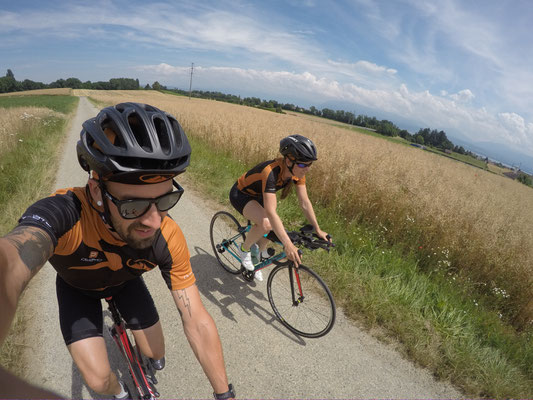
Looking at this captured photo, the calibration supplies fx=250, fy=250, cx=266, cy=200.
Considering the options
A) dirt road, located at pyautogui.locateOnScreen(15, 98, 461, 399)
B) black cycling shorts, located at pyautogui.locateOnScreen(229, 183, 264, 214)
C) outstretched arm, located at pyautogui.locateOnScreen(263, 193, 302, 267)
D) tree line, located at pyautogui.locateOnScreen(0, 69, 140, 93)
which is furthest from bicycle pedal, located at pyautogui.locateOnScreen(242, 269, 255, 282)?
tree line, located at pyautogui.locateOnScreen(0, 69, 140, 93)

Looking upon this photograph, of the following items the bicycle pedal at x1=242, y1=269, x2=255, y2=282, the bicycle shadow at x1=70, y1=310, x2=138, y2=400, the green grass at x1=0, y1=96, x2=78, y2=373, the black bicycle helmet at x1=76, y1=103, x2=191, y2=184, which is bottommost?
the green grass at x1=0, y1=96, x2=78, y2=373

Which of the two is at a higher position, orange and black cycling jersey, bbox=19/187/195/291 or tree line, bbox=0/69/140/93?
orange and black cycling jersey, bbox=19/187/195/291

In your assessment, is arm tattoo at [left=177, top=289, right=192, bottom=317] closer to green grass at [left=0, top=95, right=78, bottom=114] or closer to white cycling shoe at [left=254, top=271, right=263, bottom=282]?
white cycling shoe at [left=254, top=271, right=263, bottom=282]

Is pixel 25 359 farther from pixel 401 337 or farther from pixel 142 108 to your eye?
pixel 401 337

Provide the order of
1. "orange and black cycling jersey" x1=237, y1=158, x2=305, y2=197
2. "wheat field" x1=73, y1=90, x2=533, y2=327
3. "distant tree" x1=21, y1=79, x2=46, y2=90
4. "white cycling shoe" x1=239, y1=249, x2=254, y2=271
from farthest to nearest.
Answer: "distant tree" x1=21, y1=79, x2=46, y2=90 < "wheat field" x1=73, y1=90, x2=533, y2=327 < "white cycling shoe" x1=239, y1=249, x2=254, y2=271 < "orange and black cycling jersey" x1=237, y1=158, x2=305, y2=197

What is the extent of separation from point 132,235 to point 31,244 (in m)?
0.46

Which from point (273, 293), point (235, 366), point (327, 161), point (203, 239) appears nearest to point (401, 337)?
point (273, 293)

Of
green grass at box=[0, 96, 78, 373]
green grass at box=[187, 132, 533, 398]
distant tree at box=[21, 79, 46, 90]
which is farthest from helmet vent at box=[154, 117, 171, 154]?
distant tree at box=[21, 79, 46, 90]

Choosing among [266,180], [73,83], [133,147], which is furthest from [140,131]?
[73,83]

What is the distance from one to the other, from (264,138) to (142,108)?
7.68 m

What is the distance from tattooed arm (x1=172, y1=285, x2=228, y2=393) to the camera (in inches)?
60.2

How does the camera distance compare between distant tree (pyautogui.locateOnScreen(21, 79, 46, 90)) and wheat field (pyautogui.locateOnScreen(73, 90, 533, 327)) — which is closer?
wheat field (pyautogui.locateOnScreen(73, 90, 533, 327))

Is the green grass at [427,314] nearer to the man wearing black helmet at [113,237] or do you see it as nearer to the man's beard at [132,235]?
the man wearing black helmet at [113,237]

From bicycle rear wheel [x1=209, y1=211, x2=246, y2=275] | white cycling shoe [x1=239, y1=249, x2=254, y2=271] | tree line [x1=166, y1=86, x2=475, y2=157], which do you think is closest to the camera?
white cycling shoe [x1=239, y1=249, x2=254, y2=271]
